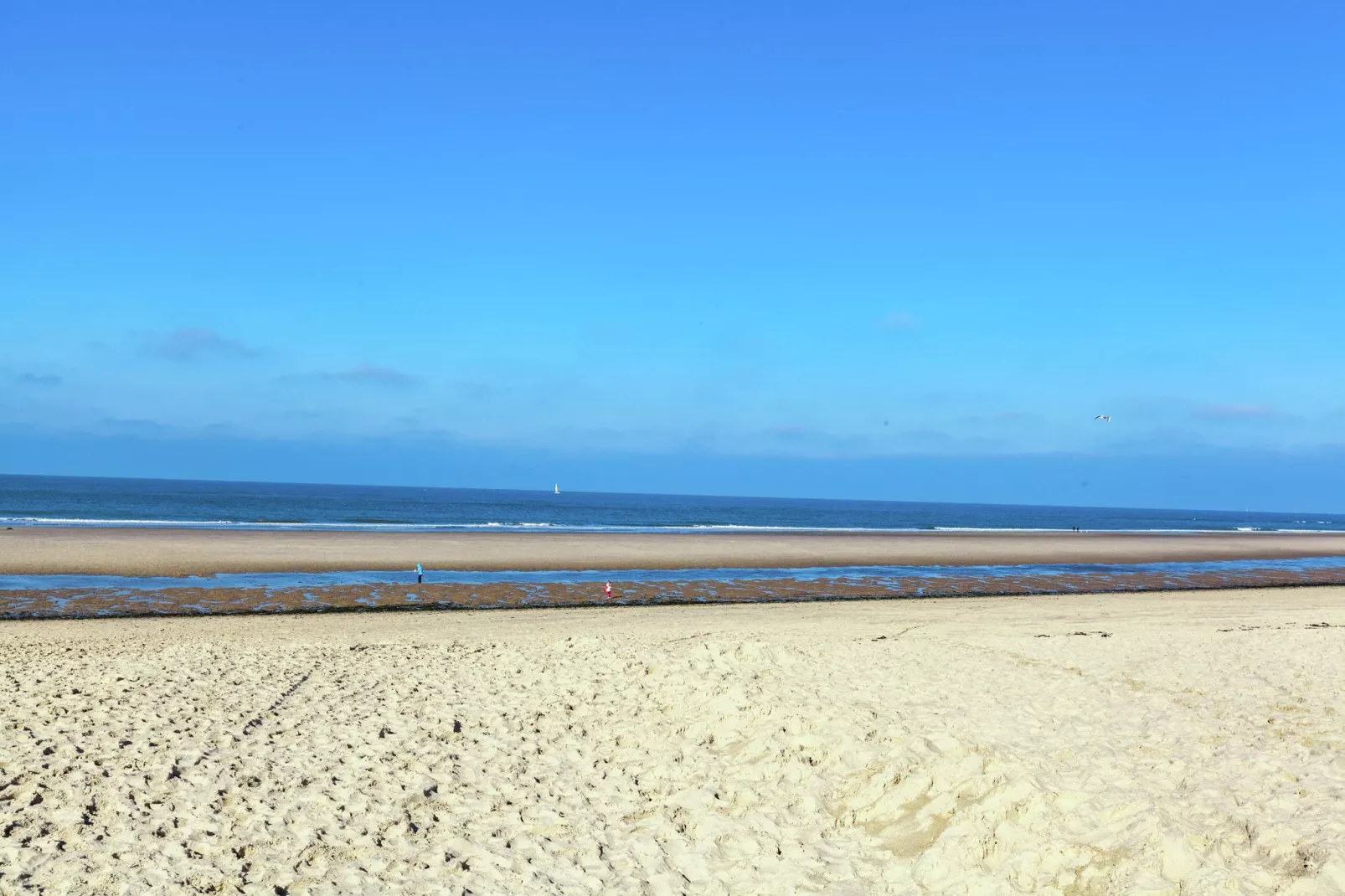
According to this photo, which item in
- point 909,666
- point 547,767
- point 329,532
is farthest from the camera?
point 329,532

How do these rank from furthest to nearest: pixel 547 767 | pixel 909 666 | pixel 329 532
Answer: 1. pixel 329 532
2. pixel 909 666
3. pixel 547 767

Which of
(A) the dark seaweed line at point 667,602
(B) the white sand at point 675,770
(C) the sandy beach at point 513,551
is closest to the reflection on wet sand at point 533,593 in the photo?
(A) the dark seaweed line at point 667,602

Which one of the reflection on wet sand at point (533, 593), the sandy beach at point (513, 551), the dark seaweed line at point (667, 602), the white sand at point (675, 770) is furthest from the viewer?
the sandy beach at point (513, 551)

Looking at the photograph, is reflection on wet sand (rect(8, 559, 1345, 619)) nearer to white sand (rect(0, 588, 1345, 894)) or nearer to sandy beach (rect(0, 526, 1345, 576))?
sandy beach (rect(0, 526, 1345, 576))

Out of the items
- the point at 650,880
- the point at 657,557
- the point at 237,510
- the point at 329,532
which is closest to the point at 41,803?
the point at 650,880

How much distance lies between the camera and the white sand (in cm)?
614

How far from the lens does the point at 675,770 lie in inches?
329

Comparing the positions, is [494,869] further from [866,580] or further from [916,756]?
[866,580]

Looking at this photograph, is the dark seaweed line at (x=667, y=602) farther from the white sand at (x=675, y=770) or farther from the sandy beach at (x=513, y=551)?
the sandy beach at (x=513, y=551)

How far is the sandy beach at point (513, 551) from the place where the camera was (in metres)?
29.4

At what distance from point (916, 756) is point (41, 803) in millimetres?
6976

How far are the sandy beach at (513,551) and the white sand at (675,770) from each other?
17.1 metres

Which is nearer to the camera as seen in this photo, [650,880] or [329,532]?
[650,880]

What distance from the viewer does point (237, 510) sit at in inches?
2625
